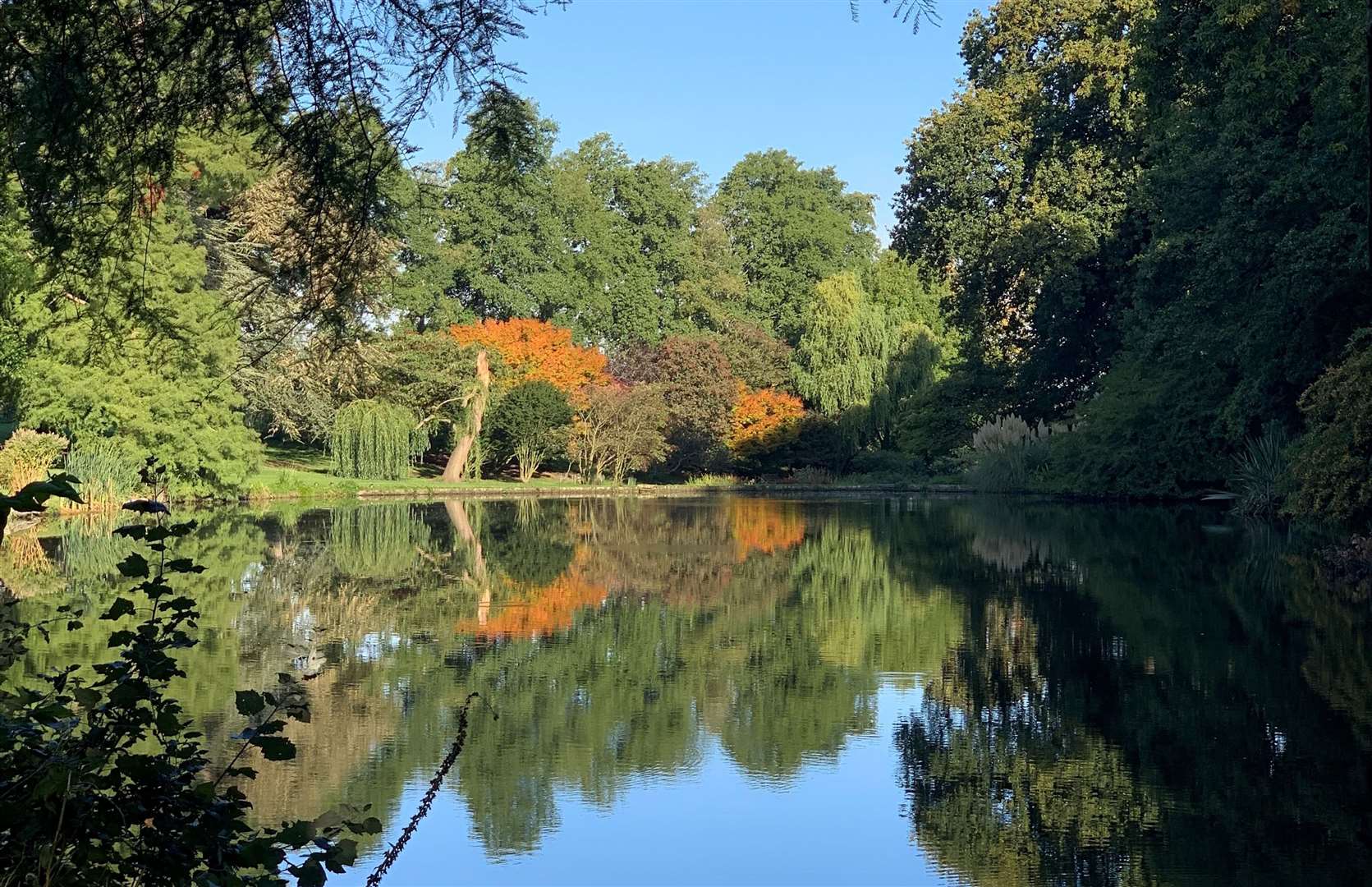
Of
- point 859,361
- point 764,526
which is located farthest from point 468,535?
point 859,361

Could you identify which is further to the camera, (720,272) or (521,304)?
(720,272)

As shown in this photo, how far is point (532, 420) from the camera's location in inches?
1534

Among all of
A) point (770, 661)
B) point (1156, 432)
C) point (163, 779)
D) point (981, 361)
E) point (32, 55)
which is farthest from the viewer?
point (981, 361)

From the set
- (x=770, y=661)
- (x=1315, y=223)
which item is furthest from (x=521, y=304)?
(x=770, y=661)

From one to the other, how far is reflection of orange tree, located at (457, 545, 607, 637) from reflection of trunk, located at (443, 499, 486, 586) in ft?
2.78

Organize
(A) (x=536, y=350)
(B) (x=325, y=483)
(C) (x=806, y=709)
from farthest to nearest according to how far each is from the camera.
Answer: (A) (x=536, y=350) < (B) (x=325, y=483) < (C) (x=806, y=709)

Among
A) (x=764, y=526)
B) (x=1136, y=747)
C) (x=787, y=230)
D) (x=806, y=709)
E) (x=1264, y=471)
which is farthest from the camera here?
(x=787, y=230)

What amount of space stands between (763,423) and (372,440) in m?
12.0

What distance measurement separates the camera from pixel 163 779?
3230 mm

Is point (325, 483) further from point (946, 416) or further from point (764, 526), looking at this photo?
A: point (946, 416)

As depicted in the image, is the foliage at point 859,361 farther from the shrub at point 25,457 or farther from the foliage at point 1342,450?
the foliage at point 1342,450

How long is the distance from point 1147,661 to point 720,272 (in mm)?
45475

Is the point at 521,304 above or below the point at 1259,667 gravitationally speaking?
above

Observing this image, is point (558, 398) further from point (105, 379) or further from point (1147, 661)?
point (1147, 661)
